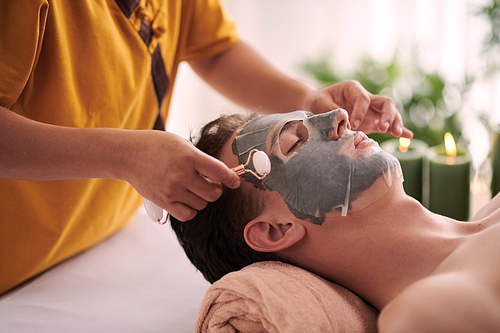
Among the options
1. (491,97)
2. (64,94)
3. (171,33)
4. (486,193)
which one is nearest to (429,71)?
(491,97)

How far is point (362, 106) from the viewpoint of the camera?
1.11 meters

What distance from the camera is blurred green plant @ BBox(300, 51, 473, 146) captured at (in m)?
1.87

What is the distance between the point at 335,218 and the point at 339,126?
0.73ft

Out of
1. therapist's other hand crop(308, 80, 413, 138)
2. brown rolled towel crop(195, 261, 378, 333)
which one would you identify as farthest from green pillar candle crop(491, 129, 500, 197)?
brown rolled towel crop(195, 261, 378, 333)

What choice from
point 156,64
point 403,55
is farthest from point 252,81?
point 403,55

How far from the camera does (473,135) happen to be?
2.28m

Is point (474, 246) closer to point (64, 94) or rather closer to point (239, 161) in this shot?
point (239, 161)

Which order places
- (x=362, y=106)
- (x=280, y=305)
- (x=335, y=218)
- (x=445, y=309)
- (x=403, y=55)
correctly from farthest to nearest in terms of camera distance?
(x=403, y=55)
(x=362, y=106)
(x=335, y=218)
(x=280, y=305)
(x=445, y=309)

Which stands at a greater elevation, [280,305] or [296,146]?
[296,146]

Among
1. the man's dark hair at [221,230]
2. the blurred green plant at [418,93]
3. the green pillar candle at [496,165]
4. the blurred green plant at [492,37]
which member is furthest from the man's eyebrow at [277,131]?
the blurred green plant at [492,37]

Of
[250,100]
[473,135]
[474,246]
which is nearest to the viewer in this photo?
[474,246]

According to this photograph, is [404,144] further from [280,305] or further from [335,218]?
[280,305]

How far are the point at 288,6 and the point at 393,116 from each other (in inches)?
80.0

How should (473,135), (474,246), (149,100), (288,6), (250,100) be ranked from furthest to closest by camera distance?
1. (288,6)
2. (473,135)
3. (250,100)
4. (149,100)
5. (474,246)
